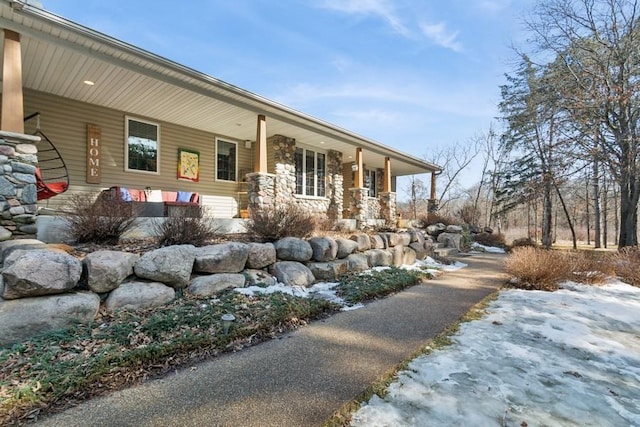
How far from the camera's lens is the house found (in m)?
4.11

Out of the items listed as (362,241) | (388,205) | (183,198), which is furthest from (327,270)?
(388,205)

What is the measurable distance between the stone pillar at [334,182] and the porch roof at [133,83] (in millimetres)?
2181

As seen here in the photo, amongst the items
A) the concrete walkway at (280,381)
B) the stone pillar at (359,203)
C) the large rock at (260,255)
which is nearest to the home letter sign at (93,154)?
the large rock at (260,255)

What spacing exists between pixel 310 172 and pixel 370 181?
14.4 ft

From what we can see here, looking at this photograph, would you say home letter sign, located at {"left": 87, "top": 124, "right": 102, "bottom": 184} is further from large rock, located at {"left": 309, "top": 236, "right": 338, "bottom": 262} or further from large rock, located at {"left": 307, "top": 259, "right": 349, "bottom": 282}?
large rock, located at {"left": 307, "top": 259, "right": 349, "bottom": 282}

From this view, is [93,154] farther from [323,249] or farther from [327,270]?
[327,270]

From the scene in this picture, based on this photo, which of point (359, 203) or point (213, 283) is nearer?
point (213, 283)

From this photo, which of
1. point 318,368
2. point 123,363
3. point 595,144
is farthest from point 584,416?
point 595,144

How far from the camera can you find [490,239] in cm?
1266

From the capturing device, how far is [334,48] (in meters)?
9.46

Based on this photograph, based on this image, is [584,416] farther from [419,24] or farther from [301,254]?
[419,24]

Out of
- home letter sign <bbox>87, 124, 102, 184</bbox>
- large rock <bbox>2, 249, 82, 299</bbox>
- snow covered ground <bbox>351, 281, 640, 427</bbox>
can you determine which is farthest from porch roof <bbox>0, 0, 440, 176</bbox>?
snow covered ground <bbox>351, 281, 640, 427</bbox>

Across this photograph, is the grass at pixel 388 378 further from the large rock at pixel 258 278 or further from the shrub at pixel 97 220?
the shrub at pixel 97 220

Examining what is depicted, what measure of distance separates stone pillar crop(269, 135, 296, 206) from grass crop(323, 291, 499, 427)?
6.98m
